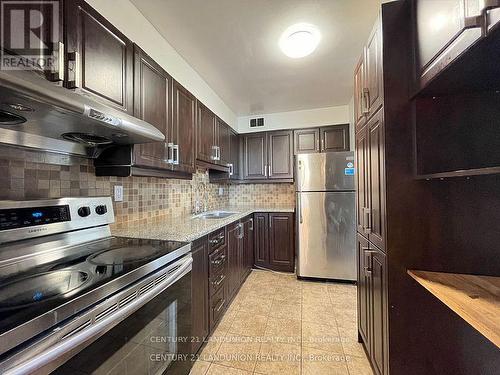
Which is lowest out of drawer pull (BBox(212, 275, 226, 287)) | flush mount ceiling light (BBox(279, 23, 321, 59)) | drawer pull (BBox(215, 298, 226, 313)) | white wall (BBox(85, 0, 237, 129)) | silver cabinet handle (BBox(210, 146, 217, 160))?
drawer pull (BBox(215, 298, 226, 313))

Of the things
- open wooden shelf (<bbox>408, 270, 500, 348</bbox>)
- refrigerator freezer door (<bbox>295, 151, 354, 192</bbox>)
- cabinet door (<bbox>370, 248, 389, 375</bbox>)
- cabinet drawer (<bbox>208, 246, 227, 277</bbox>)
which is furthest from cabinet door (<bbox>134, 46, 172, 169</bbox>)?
refrigerator freezer door (<bbox>295, 151, 354, 192</bbox>)

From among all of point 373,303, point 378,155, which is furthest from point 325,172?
point 373,303

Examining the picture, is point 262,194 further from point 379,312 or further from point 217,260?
point 379,312

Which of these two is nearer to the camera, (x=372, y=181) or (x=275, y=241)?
(x=372, y=181)

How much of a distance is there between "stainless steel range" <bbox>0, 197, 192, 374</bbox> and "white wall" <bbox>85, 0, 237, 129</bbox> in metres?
1.10

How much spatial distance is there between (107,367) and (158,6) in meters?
1.97

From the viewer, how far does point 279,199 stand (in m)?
3.78

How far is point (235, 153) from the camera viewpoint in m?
3.53

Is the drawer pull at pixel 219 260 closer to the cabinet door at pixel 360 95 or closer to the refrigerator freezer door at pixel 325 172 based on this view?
the refrigerator freezer door at pixel 325 172

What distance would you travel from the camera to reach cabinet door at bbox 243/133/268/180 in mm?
3629

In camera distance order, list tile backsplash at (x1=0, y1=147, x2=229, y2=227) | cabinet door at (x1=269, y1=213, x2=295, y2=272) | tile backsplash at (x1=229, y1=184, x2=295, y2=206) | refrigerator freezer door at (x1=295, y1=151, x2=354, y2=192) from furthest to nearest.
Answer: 1. tile backsplash at (x1=229, y1=184, x2=295, y2=206)
2. cabinet door at (x1=269, y1=213, x2=295, y2=272)
3. refrigerator freezer door at (x1=295, y1=151, x2=354, y2=192)
4. tile backsplash at (x1=0, y1=147, x2=229, y2=227)

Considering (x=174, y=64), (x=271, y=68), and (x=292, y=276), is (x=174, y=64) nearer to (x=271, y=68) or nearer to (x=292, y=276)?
(x=271, y=68)

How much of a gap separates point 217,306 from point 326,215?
167 centimetres

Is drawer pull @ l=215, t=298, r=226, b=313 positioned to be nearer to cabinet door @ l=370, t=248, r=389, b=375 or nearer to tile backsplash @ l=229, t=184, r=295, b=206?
cabinet door @ l=370, t=248, r=389, b=375
